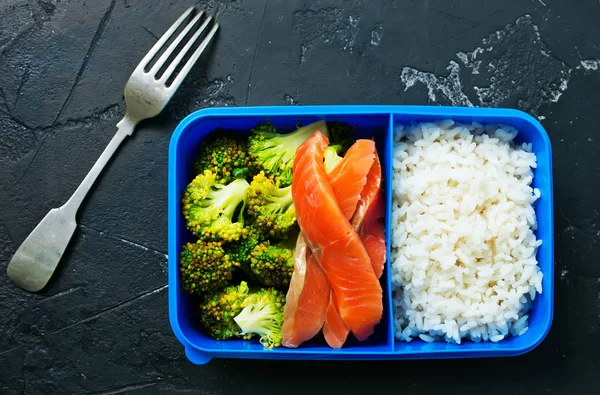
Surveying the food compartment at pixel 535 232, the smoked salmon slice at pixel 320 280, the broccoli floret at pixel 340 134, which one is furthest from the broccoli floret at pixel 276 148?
the food compartment at pixel 535 232

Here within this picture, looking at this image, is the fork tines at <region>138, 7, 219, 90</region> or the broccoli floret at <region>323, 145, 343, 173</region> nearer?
the broccoli floret at <region>323, 145, 343, 173</region>

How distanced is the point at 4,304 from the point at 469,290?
2.20 metres

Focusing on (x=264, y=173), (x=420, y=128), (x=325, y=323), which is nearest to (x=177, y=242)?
(x=264, y=173)

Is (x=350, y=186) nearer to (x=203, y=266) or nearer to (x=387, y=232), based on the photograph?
(x=387, y=232)

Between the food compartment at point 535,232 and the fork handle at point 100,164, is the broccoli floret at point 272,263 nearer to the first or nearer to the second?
the food compartment at point 535,232

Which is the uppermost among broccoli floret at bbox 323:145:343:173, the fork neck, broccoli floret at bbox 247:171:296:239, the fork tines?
the fork tines

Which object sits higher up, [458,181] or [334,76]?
[334,76]

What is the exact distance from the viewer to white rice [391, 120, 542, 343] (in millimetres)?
2438

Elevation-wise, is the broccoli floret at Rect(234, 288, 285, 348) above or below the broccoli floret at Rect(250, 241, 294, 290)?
below

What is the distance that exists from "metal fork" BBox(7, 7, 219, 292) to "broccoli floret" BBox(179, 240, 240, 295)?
702 mm

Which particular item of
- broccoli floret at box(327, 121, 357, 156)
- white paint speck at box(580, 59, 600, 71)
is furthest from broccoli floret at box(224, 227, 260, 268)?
white paint speck at box(580, 59, 600, 71)

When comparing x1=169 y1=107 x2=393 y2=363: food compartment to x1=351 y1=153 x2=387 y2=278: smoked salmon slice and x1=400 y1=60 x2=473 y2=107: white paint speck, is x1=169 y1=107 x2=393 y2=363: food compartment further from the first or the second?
x1=400 y1=60 x2=473 y2=107: white paint speck

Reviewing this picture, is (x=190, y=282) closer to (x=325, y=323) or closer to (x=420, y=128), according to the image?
(x=325, y=323)

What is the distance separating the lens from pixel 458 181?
2482mm
